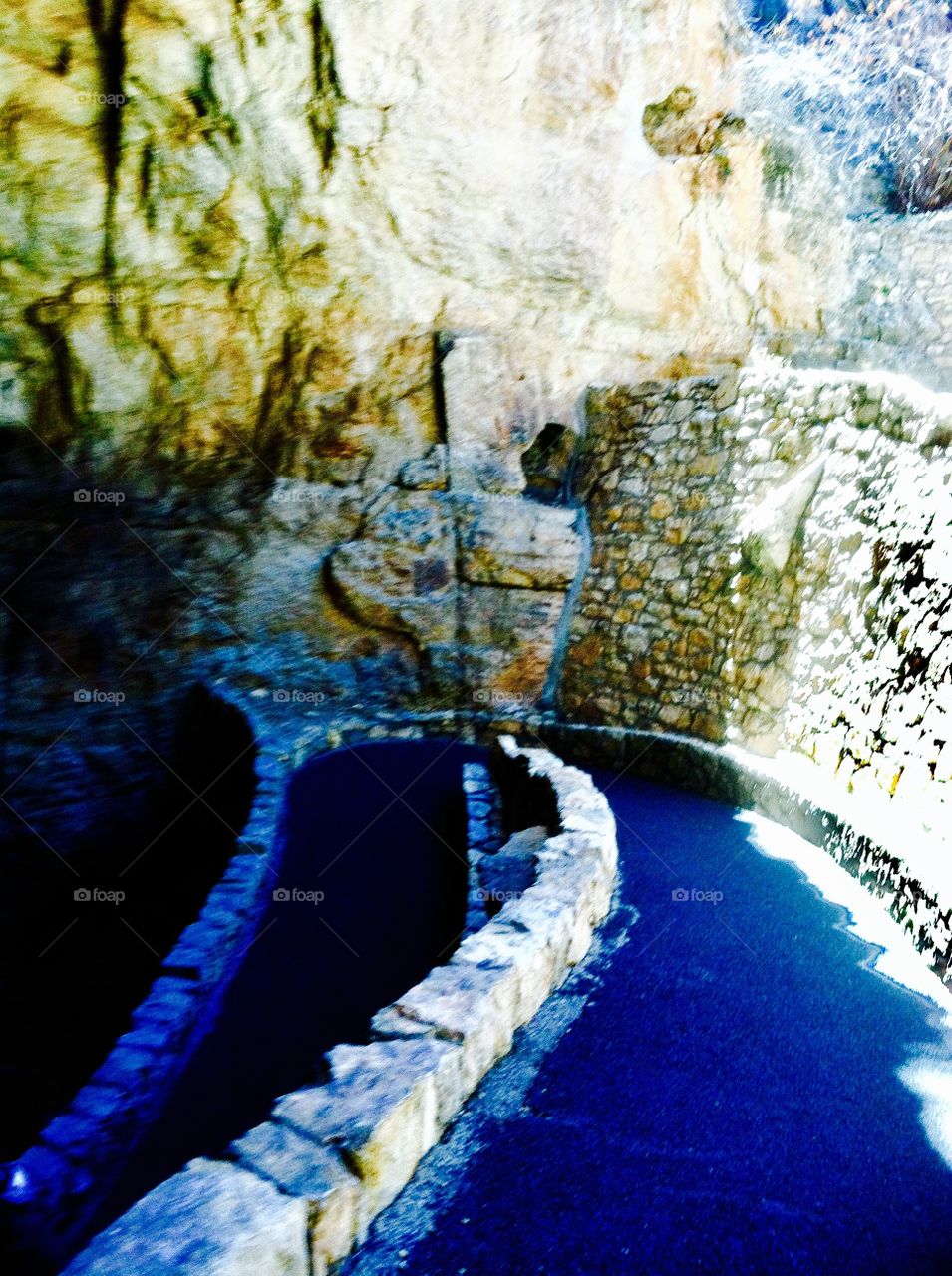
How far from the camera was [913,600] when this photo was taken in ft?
13.8

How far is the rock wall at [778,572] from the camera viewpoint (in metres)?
4.21

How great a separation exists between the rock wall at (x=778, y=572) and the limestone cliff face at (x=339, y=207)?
1.78 meters

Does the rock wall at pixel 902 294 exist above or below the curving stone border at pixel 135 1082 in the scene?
above

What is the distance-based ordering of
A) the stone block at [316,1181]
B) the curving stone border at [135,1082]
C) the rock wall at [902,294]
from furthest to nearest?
the rock wall at [902,294], the curving stone border at [135,1082], the stone block at [316,1181]

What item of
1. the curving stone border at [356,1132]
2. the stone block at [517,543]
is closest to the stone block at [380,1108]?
the curving stone border at [356,1132]

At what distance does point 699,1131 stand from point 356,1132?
3.52 feet

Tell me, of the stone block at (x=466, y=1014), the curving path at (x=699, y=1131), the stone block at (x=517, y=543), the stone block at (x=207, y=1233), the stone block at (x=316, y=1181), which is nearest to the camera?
the stone block at (x=207, y=1233)

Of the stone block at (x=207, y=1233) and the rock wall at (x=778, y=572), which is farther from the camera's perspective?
the rock wall at (x=778, y=572)

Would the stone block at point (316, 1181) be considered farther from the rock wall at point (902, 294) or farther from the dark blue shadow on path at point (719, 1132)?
the rock wall at point (902, 294)

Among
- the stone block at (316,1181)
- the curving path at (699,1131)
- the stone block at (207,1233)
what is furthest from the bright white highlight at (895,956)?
the stone block at (207,1233)

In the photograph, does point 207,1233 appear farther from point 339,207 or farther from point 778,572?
point 339,207

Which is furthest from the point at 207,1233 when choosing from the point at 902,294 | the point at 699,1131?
the point at 902,294

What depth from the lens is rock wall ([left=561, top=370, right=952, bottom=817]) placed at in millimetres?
4207

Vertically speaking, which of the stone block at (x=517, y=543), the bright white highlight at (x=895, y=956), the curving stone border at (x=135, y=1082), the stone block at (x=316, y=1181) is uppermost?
the stone block at (x=517, y=543)
